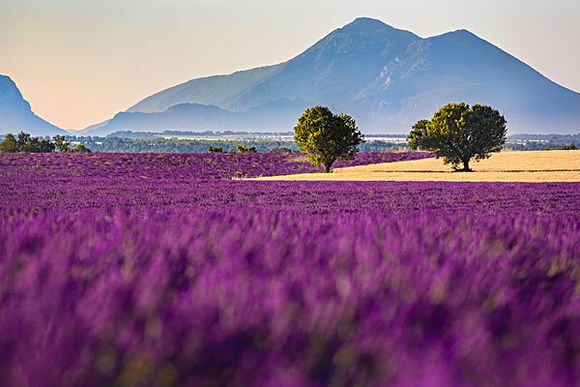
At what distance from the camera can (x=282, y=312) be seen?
53.7 inches

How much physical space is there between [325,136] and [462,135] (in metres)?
17.0

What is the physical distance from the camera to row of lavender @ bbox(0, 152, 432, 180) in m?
60.0

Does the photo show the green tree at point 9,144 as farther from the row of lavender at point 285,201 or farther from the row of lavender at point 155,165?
the row of lavender at point 285,201

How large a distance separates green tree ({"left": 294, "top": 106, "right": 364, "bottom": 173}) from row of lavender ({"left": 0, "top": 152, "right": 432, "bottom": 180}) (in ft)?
15.8

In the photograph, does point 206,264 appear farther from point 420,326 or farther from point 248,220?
point 248,220

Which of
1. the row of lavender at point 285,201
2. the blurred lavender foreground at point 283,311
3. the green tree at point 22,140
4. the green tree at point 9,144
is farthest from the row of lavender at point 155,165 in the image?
the green tree at point 9,144

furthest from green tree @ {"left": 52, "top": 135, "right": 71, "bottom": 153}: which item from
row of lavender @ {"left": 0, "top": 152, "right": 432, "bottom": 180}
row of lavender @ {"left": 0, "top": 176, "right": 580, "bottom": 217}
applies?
row of lavender @ {"left": 0, "top": 176, "right": 580, "bottom": 217}

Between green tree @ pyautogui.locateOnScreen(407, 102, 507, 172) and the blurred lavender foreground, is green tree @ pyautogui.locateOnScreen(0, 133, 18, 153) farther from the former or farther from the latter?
the blurred lavender foreground

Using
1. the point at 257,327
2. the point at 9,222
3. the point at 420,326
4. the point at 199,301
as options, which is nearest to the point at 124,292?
the point at 199,301

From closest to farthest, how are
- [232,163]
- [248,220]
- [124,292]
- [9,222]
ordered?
1. [124,292]
2. [9,222]
3. [248,220]
4. [232,163]

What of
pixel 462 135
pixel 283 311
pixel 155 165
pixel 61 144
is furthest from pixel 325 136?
pixel 61 144

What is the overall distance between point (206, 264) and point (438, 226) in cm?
185

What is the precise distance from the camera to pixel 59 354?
3.47ft

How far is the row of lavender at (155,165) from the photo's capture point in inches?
2361
